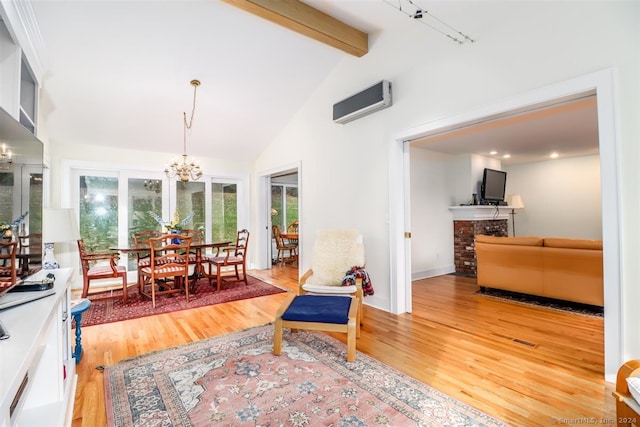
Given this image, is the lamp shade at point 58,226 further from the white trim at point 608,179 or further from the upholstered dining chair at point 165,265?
the white trim at point 608,179

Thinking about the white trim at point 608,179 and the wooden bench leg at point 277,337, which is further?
the wooden bench leg at point 277,337

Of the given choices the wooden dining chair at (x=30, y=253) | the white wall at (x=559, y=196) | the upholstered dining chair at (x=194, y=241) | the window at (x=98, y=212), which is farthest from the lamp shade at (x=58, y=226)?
the white wall at (x=559, y=196)

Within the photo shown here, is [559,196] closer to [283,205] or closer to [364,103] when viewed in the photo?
[364,103]

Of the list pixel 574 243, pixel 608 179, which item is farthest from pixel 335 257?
pixel 574 243

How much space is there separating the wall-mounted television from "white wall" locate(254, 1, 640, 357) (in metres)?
3.34

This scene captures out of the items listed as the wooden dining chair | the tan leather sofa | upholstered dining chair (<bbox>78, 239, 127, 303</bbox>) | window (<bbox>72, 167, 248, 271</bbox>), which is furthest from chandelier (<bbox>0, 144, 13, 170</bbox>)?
the tan leather sofa

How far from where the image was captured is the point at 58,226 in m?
2.92

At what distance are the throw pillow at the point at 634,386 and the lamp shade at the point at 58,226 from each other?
13.3 feet

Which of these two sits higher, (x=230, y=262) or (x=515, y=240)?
(x=515, y=240)

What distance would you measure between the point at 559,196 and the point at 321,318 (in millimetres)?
6782

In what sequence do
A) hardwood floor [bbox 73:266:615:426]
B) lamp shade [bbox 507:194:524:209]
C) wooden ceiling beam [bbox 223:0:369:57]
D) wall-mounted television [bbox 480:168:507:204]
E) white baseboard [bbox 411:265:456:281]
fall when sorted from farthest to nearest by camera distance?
lamp shade [bbox 507:194:524:209] → wall-mounted television [bbox 480:168:507:204] → white baseboard [bbox 411:265:456:281] → wooden ceiling beam [bbox 223:0:369:57] → hardwood floor [bbox 73:266:615:426]

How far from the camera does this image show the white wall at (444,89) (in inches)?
78.0

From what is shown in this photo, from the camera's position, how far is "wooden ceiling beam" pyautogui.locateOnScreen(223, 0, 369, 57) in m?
2.95

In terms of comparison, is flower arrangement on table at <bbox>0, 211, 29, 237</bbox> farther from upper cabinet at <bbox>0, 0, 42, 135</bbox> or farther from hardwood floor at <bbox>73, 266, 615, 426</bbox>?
hardwood floor at <bbox>73, 266, 615, 426</bbox>
